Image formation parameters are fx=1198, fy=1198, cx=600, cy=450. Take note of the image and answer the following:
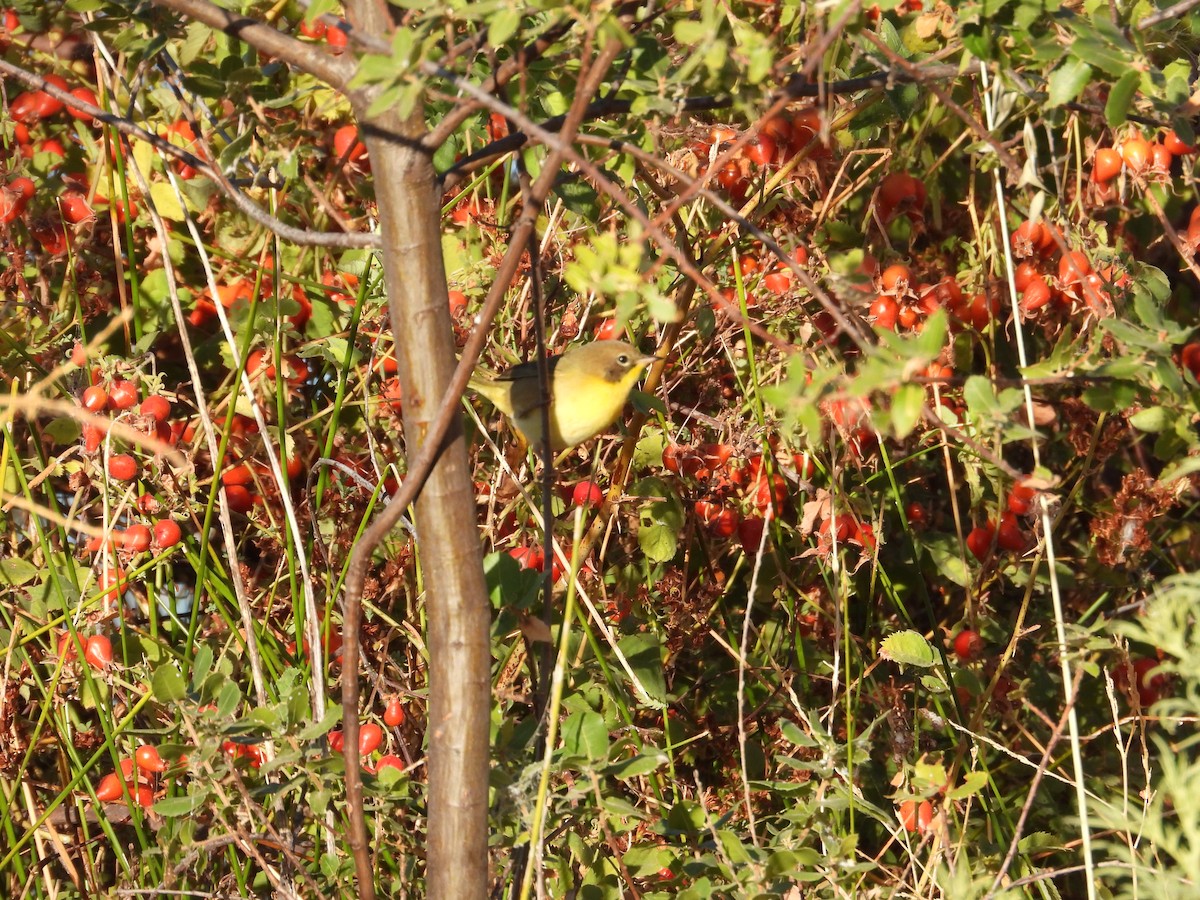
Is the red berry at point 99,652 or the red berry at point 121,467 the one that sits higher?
the red berry at point 121,467

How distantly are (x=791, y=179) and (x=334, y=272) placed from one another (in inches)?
44.6

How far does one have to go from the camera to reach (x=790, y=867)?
1.63 metres

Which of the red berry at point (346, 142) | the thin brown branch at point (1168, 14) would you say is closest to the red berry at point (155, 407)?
the red berry at point (346, 142)

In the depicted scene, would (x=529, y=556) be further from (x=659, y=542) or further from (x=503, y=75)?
(x=503, y=75)

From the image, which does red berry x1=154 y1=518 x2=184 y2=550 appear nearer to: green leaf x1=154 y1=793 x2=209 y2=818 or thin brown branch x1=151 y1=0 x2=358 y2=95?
green leaf x1=154 y1=793 x2=209 y2=818

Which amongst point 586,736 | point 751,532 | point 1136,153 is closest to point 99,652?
point 586,736

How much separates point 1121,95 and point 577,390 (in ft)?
4.54

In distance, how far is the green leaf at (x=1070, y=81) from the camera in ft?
4.23

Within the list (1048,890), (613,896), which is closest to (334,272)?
(613,896)

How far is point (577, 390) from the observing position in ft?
8.27

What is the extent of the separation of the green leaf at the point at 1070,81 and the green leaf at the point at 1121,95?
36mm

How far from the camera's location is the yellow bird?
2.50m

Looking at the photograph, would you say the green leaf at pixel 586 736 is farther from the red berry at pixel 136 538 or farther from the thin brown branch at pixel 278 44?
the red berry at pixel 136 538

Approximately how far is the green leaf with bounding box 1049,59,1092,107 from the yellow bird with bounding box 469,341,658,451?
3.83ft
